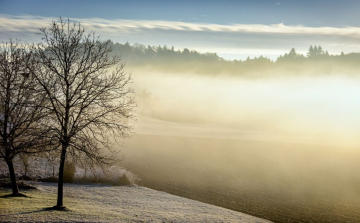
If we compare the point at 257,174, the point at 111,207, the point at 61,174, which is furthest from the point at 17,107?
the point at 257,174

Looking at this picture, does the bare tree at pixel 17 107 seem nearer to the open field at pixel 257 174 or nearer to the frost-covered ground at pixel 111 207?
the frost-covered ground at pixel 111 207

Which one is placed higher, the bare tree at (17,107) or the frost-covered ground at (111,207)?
the bare tree at (17,107)

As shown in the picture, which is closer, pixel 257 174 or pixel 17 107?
pixel 17 107

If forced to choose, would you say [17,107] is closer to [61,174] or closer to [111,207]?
[61,174]

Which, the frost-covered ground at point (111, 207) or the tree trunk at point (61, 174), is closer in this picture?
the frost-covered ground at point (111, 207)

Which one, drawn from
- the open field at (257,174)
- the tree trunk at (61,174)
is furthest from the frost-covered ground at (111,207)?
the open field at (257,174)

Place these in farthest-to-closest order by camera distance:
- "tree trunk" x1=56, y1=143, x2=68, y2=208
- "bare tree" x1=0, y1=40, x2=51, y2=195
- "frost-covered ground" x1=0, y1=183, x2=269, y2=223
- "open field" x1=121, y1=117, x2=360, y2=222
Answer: "open field" x1=121, y1=117, x2=360, y2=222, "bare tree" x1=0, y1=40, x2=51, y2=195, "tree trunk" x1=56, y1=143, x2=68, y2=208, "frost-covered ground" x1=0, y1=183, x2=269, y2=223

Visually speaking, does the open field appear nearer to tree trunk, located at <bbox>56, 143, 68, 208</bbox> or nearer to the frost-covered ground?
the frost-covered ground

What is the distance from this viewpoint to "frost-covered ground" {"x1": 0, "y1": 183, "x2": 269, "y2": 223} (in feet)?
101

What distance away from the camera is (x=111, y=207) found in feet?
128

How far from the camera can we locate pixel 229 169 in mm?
69812

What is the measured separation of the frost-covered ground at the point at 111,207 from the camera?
1208 inches

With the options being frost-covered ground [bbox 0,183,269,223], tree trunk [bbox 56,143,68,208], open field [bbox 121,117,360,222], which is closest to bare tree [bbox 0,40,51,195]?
tree trunk [bbox 56,143,68,208]

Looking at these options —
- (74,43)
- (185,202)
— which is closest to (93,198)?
(185,202)
